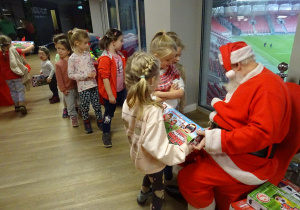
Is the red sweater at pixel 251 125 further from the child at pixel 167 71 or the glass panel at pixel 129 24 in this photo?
the glass panel at pixel 129 24

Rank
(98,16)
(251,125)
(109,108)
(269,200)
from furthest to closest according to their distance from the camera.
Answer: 1. (98,16)
2. (109,108)
3. (269,200)
4. (251,125)

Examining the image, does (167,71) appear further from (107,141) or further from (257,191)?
(107,141)

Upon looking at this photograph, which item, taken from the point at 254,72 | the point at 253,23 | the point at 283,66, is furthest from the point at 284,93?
the point at 253,23

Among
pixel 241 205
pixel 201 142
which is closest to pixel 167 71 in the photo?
pixel 201 142

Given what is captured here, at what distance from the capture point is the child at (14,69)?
3.21 metres

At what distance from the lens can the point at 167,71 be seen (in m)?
1.65

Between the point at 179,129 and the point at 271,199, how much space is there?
618 millimetres

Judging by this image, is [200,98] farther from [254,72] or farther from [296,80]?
[254,72]

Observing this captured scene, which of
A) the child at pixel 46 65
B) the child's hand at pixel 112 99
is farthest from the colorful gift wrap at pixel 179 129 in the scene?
the child at pixel 46 65

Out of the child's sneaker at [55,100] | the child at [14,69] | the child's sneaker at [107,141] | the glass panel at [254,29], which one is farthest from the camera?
the child's sneaker at [55,100]

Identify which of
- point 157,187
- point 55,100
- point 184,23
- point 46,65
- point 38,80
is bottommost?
point 55,100

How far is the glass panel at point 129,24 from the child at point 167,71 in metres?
3.06

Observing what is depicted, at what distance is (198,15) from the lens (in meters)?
2.79

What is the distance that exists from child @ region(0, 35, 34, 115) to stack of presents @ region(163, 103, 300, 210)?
3.07 metres
